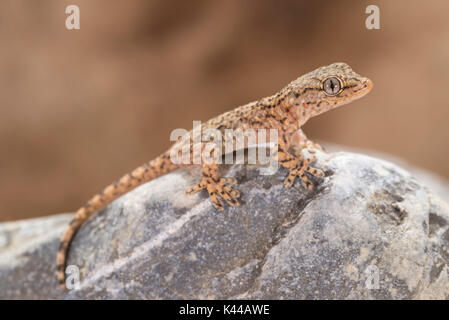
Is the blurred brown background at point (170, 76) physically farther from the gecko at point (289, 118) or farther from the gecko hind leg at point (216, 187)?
the gecko hind leg at point (216, 187)

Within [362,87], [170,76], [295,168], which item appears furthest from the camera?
[170,76]

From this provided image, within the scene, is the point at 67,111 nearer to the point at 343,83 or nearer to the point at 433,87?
the point at 343,83

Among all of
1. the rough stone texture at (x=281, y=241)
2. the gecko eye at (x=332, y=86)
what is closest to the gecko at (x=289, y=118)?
the gecko eye at (x=332, y=86)

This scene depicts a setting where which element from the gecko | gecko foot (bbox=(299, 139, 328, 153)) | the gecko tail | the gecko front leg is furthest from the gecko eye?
the gecko tail

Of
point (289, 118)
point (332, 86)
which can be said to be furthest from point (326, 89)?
point (289, 118)

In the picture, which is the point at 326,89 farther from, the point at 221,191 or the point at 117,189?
the point at 117,189
